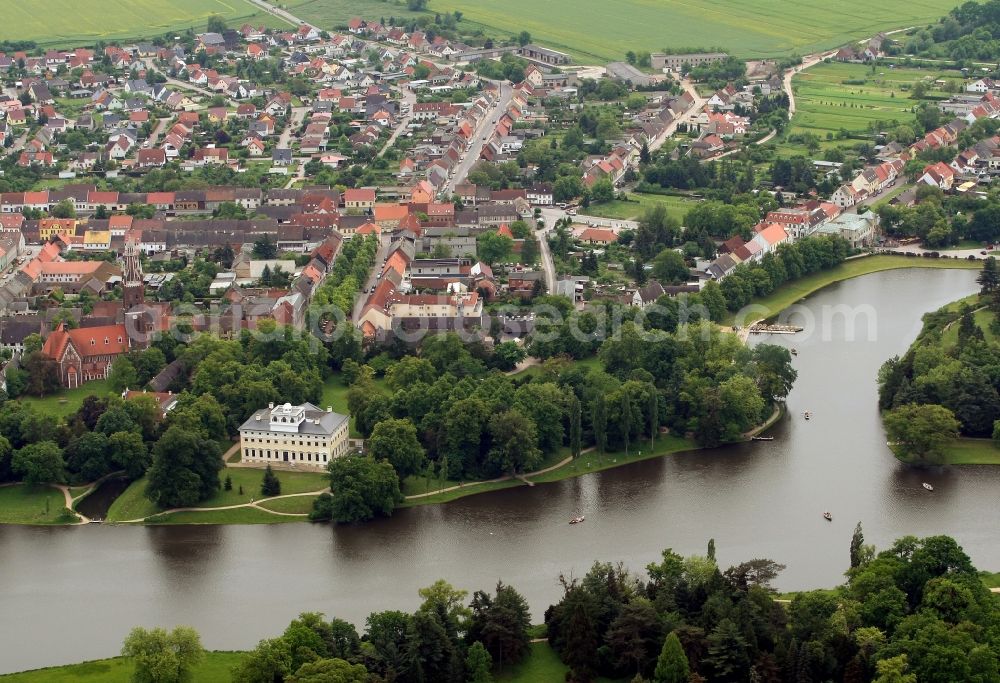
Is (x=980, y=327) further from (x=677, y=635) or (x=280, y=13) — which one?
(x=280, y=13)

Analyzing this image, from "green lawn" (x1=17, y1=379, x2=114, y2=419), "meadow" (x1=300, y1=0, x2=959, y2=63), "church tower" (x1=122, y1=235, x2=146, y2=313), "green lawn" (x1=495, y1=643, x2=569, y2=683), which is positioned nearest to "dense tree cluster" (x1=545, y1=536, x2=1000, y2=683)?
"green lawn" (x1=495, y1=643, x2=569, y2=683)

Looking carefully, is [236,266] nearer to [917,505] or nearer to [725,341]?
[725,341]

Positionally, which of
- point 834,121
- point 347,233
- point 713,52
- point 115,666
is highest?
point 713,52

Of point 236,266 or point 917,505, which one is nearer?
point 917,505

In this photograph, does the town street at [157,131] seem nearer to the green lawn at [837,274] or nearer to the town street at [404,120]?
the town street at [404,120]

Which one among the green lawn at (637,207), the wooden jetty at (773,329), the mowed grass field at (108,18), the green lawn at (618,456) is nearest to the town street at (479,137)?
the green lawn at (637,207)

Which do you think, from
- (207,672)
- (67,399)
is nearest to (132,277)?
(67,399)

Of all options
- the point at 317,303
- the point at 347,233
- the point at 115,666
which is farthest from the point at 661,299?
the point at 115,666
